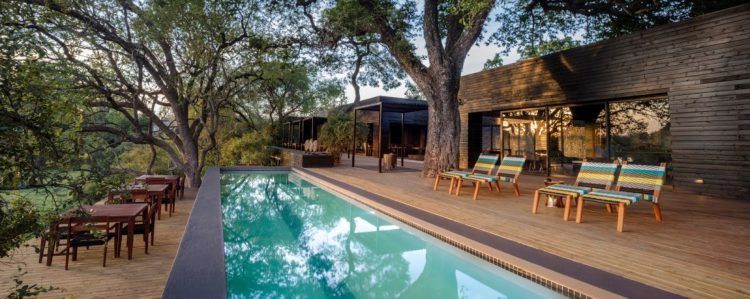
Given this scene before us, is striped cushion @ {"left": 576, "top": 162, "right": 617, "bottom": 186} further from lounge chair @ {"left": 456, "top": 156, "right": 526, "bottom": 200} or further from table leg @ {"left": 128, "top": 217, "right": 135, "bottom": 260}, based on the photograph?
table leg @ {"left": 128, "top": 217, "right": 135, "bottom": 260}

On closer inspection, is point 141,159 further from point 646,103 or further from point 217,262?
point 646,103

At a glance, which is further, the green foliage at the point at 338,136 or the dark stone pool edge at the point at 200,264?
the green foliage at the point at 338,136

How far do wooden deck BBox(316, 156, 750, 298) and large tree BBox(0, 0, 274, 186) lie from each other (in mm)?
7669

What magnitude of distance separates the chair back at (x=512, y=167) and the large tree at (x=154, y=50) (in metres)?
8.08

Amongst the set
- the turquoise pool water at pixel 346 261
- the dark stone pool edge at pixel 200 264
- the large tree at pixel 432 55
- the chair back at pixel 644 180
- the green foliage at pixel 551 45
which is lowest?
the turquoise pool water at pixel 346 261

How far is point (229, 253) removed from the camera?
427 cm

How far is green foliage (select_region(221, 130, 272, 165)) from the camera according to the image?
664 inches

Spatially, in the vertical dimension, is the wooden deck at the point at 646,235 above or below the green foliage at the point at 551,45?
below

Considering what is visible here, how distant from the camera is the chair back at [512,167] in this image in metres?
6.38

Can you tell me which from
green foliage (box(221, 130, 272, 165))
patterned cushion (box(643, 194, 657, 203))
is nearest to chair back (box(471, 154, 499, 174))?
patterned cushion (box(643, 194, 657, 203))

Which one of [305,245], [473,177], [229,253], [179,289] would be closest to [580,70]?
[473,177]

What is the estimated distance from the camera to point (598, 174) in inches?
201

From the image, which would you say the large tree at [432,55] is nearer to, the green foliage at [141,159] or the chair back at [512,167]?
the chair back at [512,167]

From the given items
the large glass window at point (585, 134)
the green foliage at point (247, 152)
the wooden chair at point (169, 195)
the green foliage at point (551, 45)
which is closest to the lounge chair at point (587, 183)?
the large glass window at point (585, 134)
